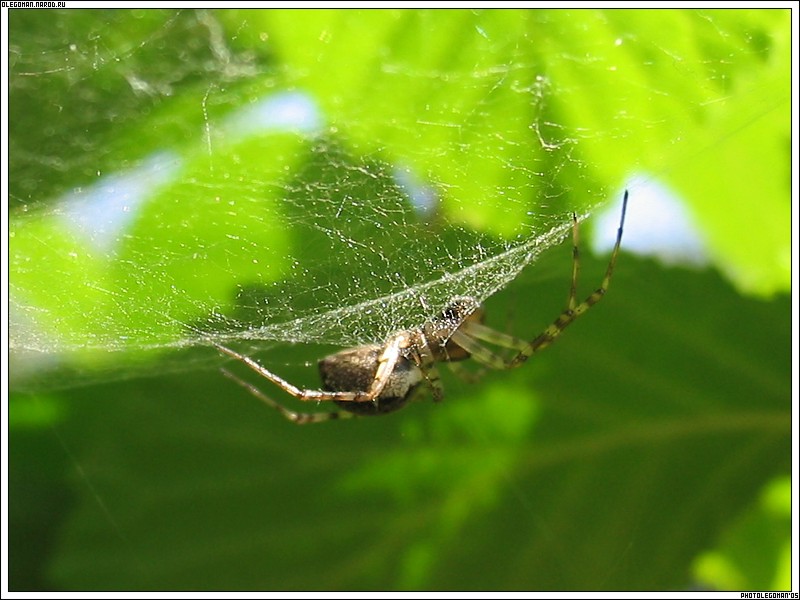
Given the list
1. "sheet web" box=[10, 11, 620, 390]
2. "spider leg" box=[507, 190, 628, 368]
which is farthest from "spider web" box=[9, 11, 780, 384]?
"spider leg" box=[507, 190, 628, 368]

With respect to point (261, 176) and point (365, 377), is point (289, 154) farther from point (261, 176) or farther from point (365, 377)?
point (365, 377)

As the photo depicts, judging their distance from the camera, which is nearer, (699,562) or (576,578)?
(699,562)

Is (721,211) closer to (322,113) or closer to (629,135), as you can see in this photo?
(629,135)

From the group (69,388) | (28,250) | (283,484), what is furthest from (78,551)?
(28,250)

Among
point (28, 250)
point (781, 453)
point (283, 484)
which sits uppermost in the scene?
point (28, 250)

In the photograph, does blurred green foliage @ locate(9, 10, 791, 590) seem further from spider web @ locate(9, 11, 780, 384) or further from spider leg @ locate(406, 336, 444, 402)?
spider leg @ locate(406, 336, 444, 402)

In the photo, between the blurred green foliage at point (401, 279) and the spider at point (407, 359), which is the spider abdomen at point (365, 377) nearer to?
the spider at point (407, 359)
